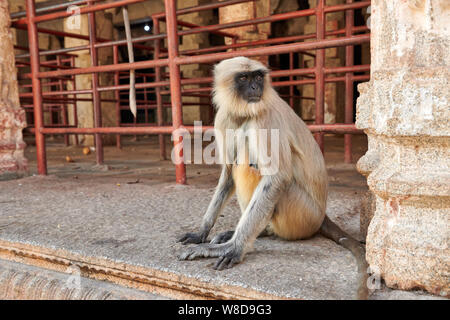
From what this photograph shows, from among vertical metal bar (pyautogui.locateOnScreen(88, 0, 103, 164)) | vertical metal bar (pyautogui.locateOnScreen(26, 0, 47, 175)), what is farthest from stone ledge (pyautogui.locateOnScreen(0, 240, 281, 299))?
vertical metal bar (pyautogui.locateOnScreen(88, 0, 103, 164))

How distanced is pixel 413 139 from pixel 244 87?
0.90 metres

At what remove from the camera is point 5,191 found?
3439 mm

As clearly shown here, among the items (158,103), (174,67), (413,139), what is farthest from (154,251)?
(158,103)

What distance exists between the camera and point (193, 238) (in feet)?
6.57

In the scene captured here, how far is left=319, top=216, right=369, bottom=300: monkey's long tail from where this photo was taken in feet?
4.55

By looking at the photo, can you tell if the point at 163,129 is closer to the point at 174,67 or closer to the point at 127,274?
the point at 174,67

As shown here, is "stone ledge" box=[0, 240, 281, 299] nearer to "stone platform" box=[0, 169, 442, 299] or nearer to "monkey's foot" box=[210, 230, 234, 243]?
"stone platform" box=[0, 169, 442, 299]

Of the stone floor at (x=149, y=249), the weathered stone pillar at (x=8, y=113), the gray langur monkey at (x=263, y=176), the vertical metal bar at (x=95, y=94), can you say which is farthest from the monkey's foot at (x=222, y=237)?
the vertical metal bar at (x=95, y=94)

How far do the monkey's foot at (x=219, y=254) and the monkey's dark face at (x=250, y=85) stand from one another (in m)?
0.71

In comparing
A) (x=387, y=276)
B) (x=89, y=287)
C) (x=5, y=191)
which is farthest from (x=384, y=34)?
(x=5, y=191)

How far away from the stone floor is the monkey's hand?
5 centimetres

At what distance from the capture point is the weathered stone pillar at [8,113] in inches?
159
